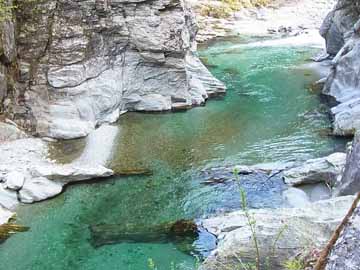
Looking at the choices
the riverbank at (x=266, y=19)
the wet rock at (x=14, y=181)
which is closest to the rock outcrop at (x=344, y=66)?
the riverbank at (x=266, y=19)

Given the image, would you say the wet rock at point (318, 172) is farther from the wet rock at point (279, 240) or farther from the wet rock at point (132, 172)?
the wet rock at point (279, 240)

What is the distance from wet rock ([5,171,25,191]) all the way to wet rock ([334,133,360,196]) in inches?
311

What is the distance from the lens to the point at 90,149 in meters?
16.5

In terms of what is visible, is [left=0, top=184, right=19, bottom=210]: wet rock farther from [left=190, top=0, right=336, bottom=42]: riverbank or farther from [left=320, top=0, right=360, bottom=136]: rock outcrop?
[left=190, top=0, right=336, bottom=42]: riverbank

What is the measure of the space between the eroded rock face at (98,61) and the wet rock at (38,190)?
3767mm

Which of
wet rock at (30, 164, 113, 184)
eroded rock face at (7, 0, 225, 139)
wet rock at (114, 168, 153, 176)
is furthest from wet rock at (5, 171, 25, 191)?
eroded rock face at (7, 0, 225, 139)

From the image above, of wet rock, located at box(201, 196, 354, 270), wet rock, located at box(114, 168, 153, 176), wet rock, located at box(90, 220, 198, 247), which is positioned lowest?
wet rock, located at box(114, 168, 153, 176)

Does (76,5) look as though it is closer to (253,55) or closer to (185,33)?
(185,33)

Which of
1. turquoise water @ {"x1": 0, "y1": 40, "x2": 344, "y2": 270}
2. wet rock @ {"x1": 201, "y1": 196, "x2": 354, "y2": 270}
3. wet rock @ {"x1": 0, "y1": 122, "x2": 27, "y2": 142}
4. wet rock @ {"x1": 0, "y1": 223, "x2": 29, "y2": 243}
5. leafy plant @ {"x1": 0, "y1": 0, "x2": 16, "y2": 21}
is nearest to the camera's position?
wet rock @ {"x1": 201, "y1": 196, "x2": 354, "y2": 270}

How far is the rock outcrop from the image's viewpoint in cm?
1745

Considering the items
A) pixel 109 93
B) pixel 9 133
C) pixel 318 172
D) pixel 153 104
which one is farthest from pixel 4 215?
pixel 153 104

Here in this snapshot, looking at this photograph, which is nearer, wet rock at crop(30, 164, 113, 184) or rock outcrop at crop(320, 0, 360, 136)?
wet rock at crop(30, 164, 113, 184)

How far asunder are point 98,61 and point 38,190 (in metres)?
7.29

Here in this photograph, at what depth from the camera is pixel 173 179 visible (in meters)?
14.1
